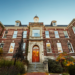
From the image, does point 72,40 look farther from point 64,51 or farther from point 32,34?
point 32,34

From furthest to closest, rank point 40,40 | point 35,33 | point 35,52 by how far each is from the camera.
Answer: point 35,33 < point 40,40 < point 35,52

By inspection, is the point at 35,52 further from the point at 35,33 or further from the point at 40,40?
the point at 35,33

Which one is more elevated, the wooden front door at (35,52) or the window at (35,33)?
the window at (35,33)

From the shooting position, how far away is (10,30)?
1490 cm

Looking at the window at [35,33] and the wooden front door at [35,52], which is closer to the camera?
the wooden front door at [35,52]

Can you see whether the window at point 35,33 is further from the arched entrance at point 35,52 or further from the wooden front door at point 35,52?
the wooden front door at point 35,52

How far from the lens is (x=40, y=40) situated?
42.1ft

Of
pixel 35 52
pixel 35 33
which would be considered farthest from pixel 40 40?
pixel 35 52

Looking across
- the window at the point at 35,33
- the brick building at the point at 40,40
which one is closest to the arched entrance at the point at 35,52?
the brick building at the point at 40,40

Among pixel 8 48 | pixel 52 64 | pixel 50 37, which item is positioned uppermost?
pixel 50 37

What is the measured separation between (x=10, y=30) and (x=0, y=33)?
8.32 ft

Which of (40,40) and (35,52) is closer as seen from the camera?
(35,52)

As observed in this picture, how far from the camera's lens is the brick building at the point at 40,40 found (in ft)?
38.9

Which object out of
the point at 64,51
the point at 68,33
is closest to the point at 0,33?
the point at 64,51
